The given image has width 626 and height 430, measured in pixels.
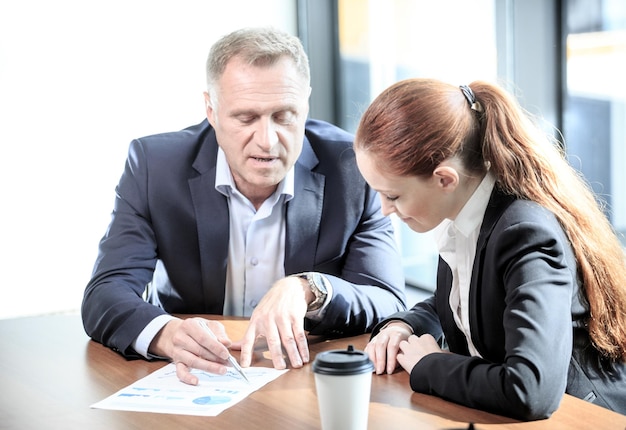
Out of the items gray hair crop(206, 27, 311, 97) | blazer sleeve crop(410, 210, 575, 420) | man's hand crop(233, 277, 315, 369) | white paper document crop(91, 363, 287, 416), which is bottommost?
white paper document crop(91, 363, 287, 416)

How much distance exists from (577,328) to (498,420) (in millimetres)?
340

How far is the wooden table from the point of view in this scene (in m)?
1.45

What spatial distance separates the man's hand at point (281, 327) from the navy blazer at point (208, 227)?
0.37 m

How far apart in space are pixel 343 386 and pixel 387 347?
50cm

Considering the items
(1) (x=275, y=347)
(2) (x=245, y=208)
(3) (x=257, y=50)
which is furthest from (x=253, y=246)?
(1) (x=275, y=347)

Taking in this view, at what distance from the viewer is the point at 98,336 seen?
2.07m

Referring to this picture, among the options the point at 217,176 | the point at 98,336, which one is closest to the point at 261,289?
the point at 217,176

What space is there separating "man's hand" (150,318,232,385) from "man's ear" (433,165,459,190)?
0.56m

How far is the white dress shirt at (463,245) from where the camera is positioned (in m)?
1.72

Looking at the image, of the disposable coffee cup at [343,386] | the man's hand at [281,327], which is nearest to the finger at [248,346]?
the man's hand at [281,327]

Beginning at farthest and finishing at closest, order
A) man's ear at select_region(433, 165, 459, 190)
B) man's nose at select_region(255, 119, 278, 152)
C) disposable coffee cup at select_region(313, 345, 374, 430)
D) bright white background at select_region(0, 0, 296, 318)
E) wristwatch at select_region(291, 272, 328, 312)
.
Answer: bright white background at select_region(0, 0, 296, 318) → man's nose at select_region(255, 119, 278, 152) → wristwatch at select_region(291, 272, 328, 312) → man's ear at select_region(433, 165, 459, 190) → disposable coffee cup at select_region(313, 345, 374, 430)

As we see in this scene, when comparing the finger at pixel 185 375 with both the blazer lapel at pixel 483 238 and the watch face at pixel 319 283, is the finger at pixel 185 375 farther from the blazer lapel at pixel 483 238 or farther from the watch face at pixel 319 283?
the blazer lapel at pixel 483 238

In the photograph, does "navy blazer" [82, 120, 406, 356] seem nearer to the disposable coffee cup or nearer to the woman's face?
the woman's face

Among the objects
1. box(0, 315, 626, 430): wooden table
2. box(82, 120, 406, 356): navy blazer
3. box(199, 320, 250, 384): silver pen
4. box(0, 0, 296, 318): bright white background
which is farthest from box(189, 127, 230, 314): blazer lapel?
box(0, 0, 296, 318): bright white background
